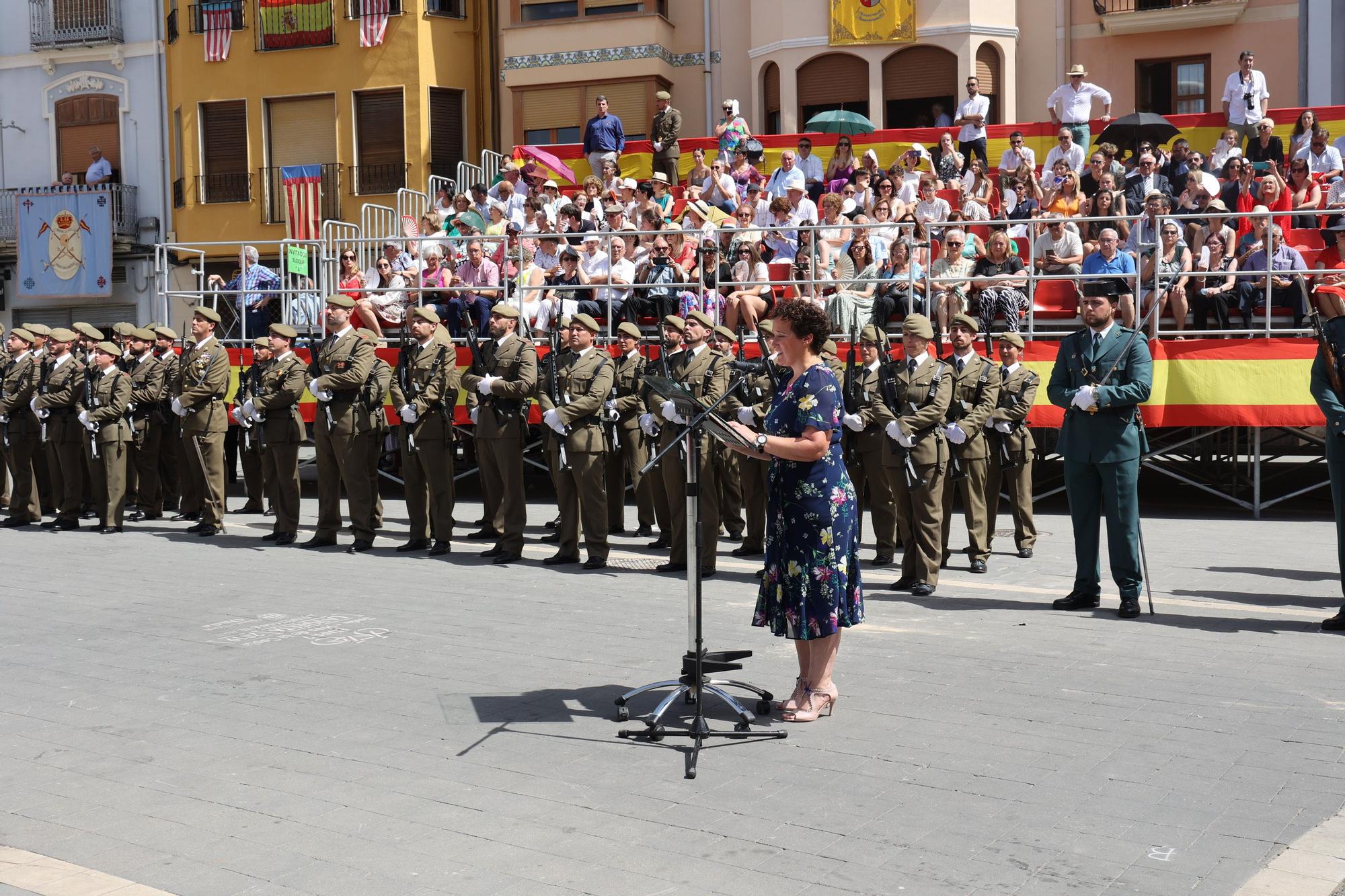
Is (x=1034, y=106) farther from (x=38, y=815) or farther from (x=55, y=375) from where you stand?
(x=38, y=815)

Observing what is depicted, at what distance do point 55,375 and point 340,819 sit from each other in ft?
35.6

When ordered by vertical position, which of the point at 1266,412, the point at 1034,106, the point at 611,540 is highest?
the point at 1034,106

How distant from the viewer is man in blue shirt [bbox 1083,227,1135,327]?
14.3 m

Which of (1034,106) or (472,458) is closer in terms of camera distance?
(472,458)

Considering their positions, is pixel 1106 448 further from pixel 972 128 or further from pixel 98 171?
pixel 98 171

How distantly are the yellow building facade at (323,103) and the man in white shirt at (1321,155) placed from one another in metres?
16.4

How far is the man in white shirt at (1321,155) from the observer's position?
737 inches

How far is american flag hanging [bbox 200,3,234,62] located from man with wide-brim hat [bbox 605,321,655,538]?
1946cm

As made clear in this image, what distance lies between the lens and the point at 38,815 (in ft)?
18.5

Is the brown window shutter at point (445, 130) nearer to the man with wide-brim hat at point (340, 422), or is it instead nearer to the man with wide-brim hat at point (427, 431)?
the man with wide-brim hat at point (340, 422)

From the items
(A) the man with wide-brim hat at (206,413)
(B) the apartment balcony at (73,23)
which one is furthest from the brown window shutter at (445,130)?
(A) the man with wide-brim hat at (206,413)

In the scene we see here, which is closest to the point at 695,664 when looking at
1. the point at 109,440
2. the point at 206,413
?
the point at 206,413

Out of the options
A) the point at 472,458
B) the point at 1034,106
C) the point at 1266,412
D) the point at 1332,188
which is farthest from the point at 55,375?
the point at 1034,106

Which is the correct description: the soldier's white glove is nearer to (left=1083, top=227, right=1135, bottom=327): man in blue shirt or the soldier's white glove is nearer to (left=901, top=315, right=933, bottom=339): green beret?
(left=901, top=315, right=933, bottom=339): green beret
